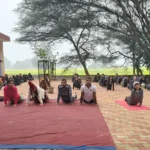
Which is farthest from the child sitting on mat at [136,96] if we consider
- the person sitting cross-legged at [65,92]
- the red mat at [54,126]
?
the person sitting cross-legged at [65,92]

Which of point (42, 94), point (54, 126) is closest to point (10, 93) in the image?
point (42, 94)

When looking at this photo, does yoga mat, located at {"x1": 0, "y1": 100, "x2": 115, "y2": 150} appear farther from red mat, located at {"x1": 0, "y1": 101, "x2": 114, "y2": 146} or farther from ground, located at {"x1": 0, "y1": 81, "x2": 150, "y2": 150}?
ground, located at {"x1": 0, "y1": 81, "x2": 150, "y2": 150}

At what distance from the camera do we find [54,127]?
16.9 feet

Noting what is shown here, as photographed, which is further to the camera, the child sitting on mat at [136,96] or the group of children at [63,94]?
the group of children at [63,94]

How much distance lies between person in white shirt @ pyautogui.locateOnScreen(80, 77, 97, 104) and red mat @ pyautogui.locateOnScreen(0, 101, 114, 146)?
2.22 ft

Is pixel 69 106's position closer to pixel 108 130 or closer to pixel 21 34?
pixel 108 130

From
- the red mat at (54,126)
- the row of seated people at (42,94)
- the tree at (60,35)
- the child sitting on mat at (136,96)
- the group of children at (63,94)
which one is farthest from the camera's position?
the tree at (60,35)

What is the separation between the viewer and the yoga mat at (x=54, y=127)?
14.1 ft

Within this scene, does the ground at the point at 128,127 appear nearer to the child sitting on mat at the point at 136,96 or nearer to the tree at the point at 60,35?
the child sitting on mat at the point at 136,96

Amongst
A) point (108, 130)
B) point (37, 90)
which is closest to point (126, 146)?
point (108, 130)

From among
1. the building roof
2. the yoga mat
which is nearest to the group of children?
the yoga mat

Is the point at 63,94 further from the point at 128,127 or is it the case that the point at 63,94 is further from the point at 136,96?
the point at 128,127

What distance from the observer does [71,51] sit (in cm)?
2444

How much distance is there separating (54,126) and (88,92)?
10.1 ft
